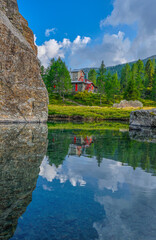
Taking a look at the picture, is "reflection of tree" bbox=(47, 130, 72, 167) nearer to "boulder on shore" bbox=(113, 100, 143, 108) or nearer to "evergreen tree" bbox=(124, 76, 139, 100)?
"boulder on shore" bbox=(113, 100, 143, 108)

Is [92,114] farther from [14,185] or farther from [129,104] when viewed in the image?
[14,185]

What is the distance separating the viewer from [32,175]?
5.12 meters

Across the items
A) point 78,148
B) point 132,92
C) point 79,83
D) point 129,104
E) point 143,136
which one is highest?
point 79,83

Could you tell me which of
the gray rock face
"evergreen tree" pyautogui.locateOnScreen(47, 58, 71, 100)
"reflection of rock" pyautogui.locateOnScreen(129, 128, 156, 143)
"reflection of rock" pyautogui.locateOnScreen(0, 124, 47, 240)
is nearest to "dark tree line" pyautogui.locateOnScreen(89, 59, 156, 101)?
"evergreen tree" pyautogui.locateOnScreen(47, 58, 71, 100)

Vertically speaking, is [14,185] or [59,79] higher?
[59,79]

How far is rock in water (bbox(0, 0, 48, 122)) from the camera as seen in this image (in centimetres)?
2123

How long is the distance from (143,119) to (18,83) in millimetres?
17258

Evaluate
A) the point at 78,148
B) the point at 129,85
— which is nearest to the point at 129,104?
the point at 129,85

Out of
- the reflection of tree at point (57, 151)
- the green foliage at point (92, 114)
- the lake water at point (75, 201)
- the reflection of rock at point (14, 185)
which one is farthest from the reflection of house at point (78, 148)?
the green foliage at point (92, 114)

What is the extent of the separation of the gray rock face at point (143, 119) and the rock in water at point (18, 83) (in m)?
12.6

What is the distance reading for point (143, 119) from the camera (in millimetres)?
25859

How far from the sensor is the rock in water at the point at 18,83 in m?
21.2

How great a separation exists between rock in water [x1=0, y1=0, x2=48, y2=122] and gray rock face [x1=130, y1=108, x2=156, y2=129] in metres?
12.6

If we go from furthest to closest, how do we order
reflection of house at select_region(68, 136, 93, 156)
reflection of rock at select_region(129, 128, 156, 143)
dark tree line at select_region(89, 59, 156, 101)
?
dark tree line at select_region(89, 59, 156, 101) → reflection of rock at select_region(129, 128, 156, 143) → reflection of house at select_region(68, 136, 93, 156)
